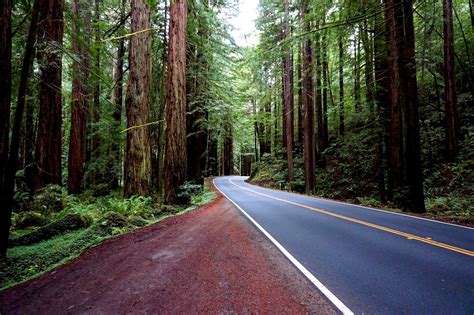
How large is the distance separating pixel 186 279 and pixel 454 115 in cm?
1834

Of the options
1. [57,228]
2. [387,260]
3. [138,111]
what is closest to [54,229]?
[57,228]

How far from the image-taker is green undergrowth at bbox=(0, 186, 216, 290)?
178 inches

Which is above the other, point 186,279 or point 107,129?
point 107,129

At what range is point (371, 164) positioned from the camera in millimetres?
18406

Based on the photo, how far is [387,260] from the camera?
4.51 metres

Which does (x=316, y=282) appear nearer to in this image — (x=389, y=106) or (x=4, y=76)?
(x=4, y=76)

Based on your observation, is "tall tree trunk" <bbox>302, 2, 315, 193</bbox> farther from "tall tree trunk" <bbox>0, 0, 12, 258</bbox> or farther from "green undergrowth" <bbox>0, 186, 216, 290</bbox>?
"tall tree trunk" <bbox>0, 0, 12, 258</bbox>

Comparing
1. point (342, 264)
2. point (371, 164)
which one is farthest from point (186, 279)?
point (371, 164)

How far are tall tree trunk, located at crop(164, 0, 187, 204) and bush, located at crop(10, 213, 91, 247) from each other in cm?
332

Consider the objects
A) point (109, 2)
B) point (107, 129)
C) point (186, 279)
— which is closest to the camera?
point (186, 279)

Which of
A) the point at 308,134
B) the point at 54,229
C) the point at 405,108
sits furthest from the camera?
the point at 308,134

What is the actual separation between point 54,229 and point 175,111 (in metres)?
5.39

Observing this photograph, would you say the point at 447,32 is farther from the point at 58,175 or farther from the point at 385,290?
the point at 58,175

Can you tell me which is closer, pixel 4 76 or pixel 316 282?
pixel 316 282
